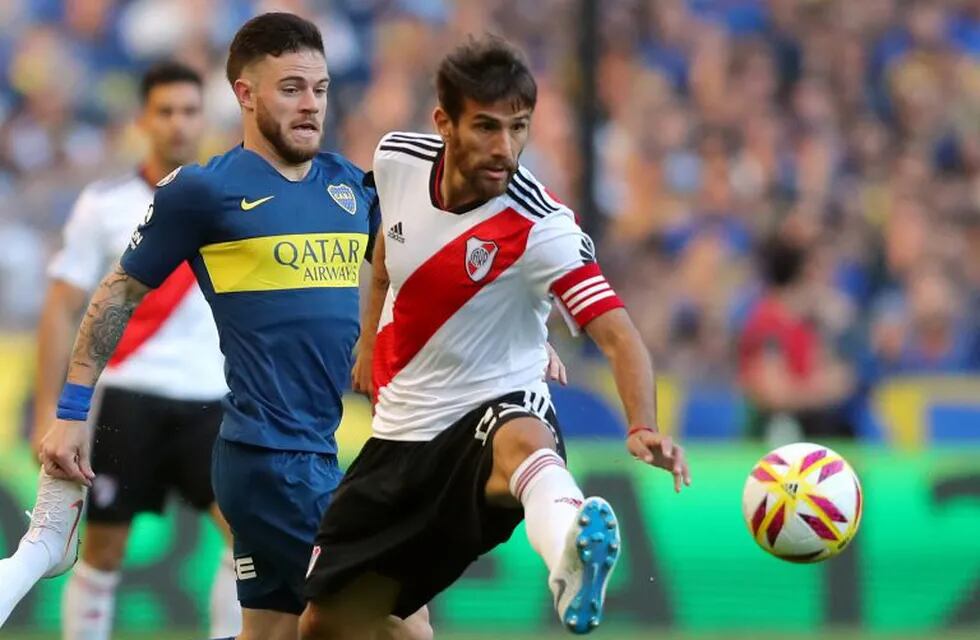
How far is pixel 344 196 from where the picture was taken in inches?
243

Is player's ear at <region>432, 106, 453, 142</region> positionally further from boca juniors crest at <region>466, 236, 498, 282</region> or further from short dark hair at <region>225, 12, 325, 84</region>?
short dark hair at <region>225, 12, 325, 84</region>

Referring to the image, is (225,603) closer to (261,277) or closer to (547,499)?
(261,277)

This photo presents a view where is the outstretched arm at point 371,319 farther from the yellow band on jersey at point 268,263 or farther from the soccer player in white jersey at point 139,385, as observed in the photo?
the soccer player in white jersey at point 139,385

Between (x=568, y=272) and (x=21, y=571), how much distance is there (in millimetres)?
1997

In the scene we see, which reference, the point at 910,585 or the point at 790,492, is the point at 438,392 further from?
the point at 910,585

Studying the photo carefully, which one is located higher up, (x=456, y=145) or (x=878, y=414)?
(x=456, y=145)

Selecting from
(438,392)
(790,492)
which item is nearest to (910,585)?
(790,492)

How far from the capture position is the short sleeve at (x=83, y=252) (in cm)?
796

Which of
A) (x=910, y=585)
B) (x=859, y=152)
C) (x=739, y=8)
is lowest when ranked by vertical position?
(x=910, y=585)

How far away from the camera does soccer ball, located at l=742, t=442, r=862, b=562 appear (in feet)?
20.2

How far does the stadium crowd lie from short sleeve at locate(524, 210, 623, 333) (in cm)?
668

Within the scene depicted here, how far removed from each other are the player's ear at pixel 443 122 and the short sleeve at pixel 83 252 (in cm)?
272

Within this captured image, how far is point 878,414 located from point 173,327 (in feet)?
17.4

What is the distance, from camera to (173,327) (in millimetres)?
8125
